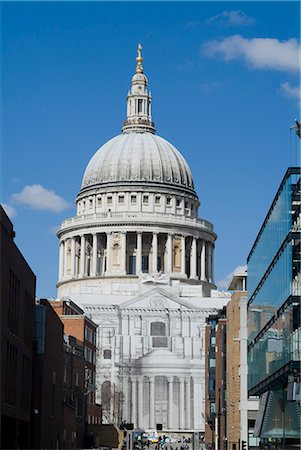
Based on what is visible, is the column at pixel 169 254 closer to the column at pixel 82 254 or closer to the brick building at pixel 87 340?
the column at pixel 82 254

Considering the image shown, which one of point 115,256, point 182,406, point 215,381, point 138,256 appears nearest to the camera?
point 215,381

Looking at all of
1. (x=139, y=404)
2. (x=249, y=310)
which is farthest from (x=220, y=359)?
(x=139, y=404)

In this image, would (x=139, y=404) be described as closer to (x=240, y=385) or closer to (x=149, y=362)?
(x=149, y=362)

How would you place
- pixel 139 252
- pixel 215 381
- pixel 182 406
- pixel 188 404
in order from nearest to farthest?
1. pixel 215 381
2. pixel 182 406
3. pixel 188 404
4. pixel 139 252

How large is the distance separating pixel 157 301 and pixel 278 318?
114979mm

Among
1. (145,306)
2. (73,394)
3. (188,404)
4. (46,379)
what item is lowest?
(46,379)

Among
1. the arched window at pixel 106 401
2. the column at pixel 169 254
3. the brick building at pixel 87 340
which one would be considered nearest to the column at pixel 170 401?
the arched window at pixel 106 401

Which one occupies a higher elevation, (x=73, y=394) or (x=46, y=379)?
(x=73, y=394)

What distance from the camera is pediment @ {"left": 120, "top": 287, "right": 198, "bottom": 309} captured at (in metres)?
174

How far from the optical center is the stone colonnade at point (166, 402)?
531ft

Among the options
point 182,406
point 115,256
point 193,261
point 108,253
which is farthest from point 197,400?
point 108,253

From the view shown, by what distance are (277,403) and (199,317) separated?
10456cm

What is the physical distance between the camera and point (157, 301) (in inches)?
6905

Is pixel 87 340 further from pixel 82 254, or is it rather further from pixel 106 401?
pixel 82 254
